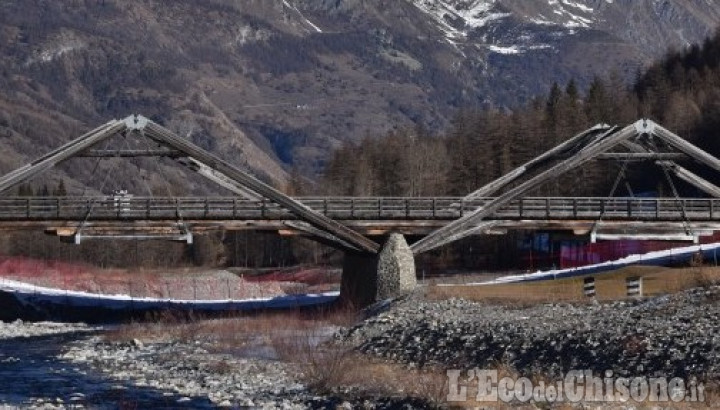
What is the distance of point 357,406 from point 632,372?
7797 mm

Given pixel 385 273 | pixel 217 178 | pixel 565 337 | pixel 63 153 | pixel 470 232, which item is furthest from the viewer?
pixel 470 232

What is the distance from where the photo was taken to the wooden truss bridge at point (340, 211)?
7431 centimetres

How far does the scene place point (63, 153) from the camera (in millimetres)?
72750

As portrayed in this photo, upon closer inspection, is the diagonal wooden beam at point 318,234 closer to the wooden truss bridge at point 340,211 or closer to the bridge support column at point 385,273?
the wooden truss bridge at point 340,211

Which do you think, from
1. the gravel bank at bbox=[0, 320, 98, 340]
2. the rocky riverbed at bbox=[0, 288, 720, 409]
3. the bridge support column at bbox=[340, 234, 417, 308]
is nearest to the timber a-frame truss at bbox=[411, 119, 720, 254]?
the bridge support column at bbox=[340, 234, 417, 308]

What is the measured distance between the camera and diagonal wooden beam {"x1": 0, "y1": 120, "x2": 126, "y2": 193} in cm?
7288

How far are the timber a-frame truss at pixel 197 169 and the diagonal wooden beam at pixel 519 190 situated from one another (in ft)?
11.4

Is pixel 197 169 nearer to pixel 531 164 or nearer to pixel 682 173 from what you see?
pixel 531 164

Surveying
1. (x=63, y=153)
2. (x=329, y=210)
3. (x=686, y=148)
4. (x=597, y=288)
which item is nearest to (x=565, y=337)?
(x=597, y=288)

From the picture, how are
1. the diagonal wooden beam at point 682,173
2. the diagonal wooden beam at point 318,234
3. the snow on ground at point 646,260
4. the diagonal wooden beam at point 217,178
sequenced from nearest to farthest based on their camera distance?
the diagonal wooden beam at point 217,178 < the diagonal wooden beam at point 318,234 < the diagonal wooden beam at point 682,173 < the snow on ground at point 646,260

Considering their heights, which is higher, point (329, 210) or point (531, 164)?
point (531, 164)

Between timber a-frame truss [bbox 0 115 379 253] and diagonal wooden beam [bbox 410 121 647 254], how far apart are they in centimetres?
346

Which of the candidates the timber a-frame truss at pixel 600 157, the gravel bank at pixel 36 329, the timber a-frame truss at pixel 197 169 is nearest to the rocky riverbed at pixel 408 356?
the timber a-frame truss at pixel 197 169

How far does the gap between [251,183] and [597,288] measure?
20.2 meters
